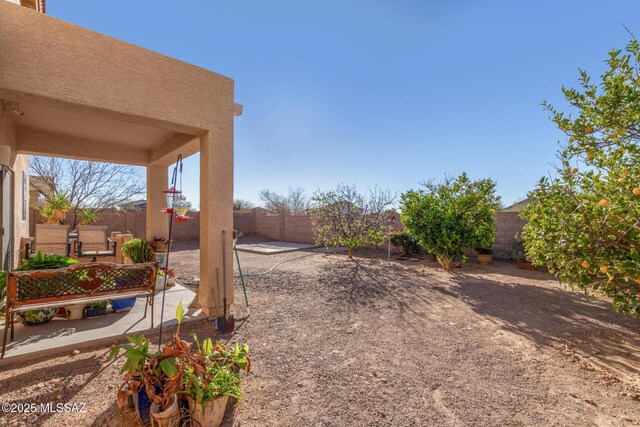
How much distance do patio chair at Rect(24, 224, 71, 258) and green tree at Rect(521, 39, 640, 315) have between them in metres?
8.88

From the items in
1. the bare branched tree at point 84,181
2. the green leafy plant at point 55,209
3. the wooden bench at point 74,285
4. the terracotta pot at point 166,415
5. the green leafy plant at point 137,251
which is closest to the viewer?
the terracotta pot at point 166,415

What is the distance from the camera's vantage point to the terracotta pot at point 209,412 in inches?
72.6

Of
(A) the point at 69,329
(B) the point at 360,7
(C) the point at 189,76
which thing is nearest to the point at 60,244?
(A) the point at 69,329

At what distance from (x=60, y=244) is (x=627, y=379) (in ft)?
31.7

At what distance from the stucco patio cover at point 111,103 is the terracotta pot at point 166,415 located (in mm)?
2274

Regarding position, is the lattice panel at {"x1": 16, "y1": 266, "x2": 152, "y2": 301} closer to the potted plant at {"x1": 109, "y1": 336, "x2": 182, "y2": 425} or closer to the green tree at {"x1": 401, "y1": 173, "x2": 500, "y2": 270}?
the potted plant at {"x1": 109, "y1": 336, "x2": 182, "y2": 425}

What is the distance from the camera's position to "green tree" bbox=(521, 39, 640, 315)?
2367 mm

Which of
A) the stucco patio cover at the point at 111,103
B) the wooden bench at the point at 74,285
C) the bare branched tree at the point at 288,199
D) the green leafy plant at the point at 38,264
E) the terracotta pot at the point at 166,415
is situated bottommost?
the terracotta pot at the point at 166,415

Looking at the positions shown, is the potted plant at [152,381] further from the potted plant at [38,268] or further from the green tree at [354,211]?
the green tree at [354,211]

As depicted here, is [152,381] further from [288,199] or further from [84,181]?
[288,199]

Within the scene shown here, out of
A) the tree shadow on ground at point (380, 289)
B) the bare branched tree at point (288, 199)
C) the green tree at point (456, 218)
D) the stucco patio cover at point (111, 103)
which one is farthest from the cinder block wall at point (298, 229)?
the bare branched tree at point (288, 199)

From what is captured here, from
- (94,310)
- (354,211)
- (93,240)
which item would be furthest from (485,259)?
(93,240)

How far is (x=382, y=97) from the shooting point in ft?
30.5

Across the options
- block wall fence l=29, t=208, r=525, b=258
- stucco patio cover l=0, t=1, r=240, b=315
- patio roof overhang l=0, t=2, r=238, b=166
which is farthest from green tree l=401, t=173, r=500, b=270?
patio roof overhang l=0, t=2, r=238, b=166
